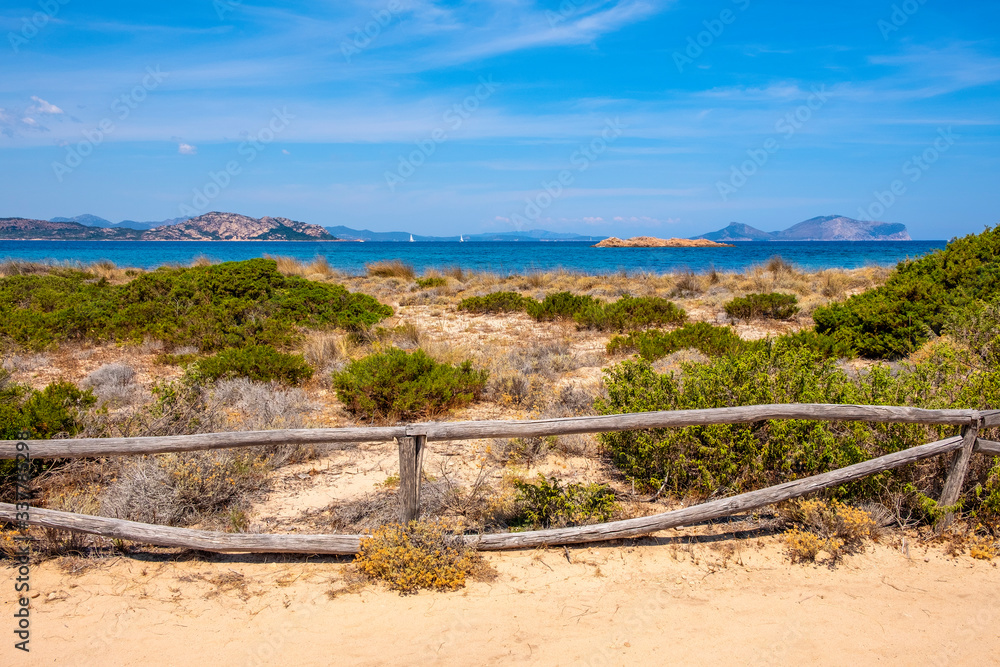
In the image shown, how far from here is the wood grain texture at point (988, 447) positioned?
4203 mm

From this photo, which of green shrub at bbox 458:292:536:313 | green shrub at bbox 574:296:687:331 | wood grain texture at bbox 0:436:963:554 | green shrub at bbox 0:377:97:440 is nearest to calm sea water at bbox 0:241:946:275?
green shrub at bbox 458:292:536:313

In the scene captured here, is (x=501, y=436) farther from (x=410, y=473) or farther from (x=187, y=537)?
(x=187, y=537)

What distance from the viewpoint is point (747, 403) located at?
16.4 feet

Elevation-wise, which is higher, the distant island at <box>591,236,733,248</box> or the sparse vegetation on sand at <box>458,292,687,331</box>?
the distant island at <box>591,236,733,248</box>

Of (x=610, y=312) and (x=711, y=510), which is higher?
(x=610, y=312)

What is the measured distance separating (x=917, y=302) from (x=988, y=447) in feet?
18.7

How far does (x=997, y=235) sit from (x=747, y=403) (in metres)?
7.51

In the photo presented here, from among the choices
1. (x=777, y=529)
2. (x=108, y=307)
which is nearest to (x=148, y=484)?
(x=777, y=529)

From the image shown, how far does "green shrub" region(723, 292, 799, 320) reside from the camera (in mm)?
13039

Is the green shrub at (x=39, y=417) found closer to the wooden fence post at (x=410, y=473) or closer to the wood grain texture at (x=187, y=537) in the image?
the wood grain texture at (x=187, y=537)

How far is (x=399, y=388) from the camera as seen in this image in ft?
22.0

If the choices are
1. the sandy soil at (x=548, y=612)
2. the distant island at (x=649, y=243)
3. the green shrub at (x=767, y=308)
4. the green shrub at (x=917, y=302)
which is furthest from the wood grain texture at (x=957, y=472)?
the distant island at (x=649, y=243)

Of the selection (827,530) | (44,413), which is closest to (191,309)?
(44,413)

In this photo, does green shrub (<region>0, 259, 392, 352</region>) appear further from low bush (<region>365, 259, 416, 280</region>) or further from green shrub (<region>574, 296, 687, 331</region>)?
low bush (<region>365, 259, 416, 280</region>)
